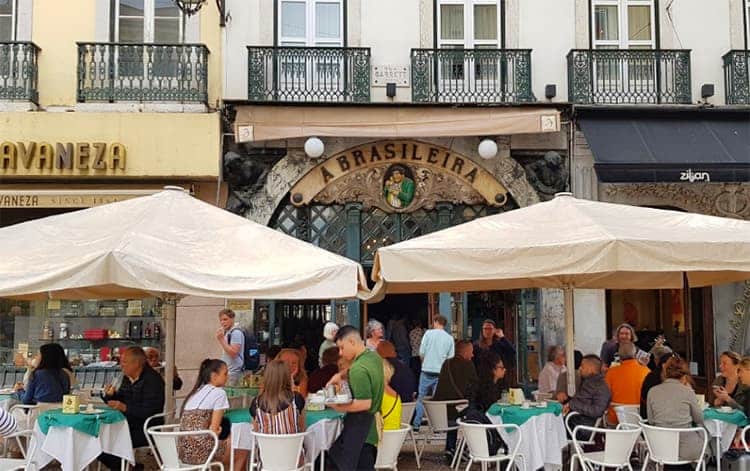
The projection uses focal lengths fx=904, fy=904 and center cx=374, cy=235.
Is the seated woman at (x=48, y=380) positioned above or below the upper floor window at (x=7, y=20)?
below

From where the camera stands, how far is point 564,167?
14.0 m

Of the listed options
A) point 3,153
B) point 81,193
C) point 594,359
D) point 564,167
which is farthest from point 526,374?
point 3,153

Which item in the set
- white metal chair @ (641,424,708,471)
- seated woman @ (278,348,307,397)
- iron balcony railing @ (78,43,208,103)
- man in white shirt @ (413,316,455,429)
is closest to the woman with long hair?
seated woman @ (278,348,307,397)

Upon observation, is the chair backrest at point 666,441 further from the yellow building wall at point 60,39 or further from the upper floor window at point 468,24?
the yellow building wall at point 60,39

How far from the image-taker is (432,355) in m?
12.0

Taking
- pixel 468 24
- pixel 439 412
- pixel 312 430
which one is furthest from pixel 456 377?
pixel 468 24

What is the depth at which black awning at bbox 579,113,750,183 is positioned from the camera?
42.5ft

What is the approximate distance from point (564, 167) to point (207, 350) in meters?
6.14

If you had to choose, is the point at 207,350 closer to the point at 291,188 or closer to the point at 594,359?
the point at 291,188

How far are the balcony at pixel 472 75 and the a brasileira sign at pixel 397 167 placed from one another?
2.79 ft

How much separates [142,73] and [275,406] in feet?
26.7

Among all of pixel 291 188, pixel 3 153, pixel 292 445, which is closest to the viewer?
pixel 292 445

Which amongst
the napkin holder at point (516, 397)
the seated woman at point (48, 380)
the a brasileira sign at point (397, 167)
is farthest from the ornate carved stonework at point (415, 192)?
the napkin holder at point (516, 397)

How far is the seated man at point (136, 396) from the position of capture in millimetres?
8320
